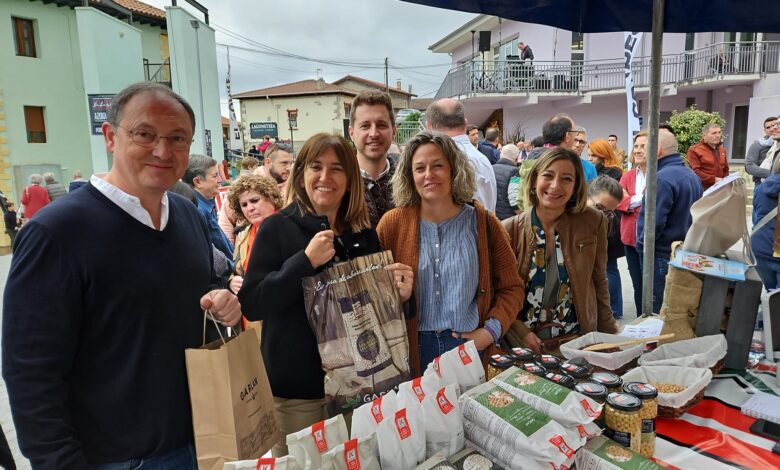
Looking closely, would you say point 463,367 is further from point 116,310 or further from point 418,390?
point 116,310

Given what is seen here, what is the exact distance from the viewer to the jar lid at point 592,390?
144 centimetres

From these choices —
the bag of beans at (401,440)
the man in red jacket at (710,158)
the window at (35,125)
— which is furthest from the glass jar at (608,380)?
the window at (35,125)

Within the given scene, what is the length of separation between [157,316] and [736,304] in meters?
2.30

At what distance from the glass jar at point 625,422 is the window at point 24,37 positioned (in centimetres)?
2160

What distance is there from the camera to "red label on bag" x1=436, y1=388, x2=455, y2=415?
1.30m

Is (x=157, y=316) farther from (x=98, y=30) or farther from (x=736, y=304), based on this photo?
(x=98, y=30)

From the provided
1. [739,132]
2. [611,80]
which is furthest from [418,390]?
[739,132]

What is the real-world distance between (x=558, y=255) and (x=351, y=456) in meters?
1.71

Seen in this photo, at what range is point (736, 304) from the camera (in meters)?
2.00

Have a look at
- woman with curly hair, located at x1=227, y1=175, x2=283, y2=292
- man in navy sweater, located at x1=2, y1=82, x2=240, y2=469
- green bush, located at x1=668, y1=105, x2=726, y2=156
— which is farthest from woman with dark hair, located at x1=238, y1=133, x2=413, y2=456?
green bush, located at x1=668, y1=105, x2=726, y2=156

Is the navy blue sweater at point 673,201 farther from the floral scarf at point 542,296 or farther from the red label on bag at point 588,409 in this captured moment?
the red label on bag at point 588,409

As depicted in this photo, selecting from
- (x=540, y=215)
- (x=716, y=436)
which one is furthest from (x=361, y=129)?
(x=716, y=436)

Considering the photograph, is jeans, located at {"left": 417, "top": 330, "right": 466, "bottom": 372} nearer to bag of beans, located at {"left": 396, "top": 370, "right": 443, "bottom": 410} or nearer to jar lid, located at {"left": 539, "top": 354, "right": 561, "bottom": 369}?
jar lid, located at {"left": 539, "top": 354, "right": 561, "bottom": 369}

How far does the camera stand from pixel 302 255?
5.63 ft
